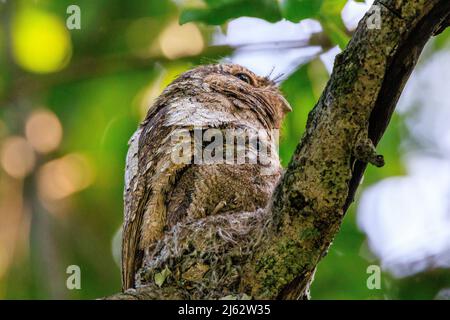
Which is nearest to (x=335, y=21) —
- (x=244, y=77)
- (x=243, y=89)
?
(x=244, y=77)

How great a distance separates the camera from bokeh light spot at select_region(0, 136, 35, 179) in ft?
20.0

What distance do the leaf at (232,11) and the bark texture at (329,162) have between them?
2.09 m

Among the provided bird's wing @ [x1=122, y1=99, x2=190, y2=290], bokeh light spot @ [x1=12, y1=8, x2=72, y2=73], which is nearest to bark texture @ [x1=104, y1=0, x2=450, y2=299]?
bird's wing @ [x1=122, y1=99, x2=190, y2=290]

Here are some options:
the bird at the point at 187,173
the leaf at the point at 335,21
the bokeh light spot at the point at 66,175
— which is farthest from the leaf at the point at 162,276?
the bokeh light spot at the point at 66,175

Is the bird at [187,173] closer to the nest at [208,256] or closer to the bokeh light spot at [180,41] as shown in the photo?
the nest at [208,256]

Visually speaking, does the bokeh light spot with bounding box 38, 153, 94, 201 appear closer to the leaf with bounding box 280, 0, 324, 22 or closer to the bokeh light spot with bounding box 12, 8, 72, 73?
the bokeh light spot with bounding box 12, 8, 72, 73

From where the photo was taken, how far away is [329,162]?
10.2ft

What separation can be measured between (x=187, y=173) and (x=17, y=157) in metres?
2.43

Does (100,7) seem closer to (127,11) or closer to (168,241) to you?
(127,11)

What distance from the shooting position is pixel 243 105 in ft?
16.1

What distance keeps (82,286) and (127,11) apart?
8.48 feet

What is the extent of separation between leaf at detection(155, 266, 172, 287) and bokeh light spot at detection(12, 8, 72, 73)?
12.3 ft

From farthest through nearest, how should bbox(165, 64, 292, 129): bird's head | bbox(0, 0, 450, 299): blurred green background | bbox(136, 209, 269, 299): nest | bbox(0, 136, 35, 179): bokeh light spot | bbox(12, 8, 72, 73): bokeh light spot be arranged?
1. bbox(12, 8, 72, 73): bokeh light spot
2. bbox(0, 0, 450, 299): blurred green background
3. bbox(0, 136, 35, 179): bokeh light spot
4. bbox(165, 64, 292, 129): bird's head
5. bbox(136, 209, 269, 299): nest

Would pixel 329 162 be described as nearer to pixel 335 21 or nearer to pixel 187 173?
pixel 187 173
